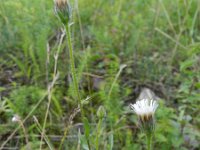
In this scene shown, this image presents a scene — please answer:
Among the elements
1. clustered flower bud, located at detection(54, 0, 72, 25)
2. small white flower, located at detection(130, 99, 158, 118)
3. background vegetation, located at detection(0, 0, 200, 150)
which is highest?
clustered flower bud, located at detection(54, 0, 72, 25)

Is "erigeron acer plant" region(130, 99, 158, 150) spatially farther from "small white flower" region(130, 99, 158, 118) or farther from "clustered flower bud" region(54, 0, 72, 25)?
"clustered flower bud" region(54, 0, 72, 25)

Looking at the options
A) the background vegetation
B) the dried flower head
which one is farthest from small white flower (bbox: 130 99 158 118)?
the background vegetation

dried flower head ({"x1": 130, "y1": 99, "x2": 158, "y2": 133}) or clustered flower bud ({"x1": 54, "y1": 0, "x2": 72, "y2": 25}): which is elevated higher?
clustered flower bud ({"x1": 54, "y1": 0, "x2": 72, "y2": 25})

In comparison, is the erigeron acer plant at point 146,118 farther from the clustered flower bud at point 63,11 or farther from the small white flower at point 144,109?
the clustered flower bud at point 63,11

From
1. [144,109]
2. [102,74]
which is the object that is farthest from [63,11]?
[102,74]

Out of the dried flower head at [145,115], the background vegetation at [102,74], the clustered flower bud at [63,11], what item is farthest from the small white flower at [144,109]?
the background vegetation at [102,74]

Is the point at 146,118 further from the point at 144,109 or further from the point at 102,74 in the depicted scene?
the point at 102,74

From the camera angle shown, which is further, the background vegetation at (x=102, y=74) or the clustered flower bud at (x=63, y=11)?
the background vegetation at (x=102, y=74)
